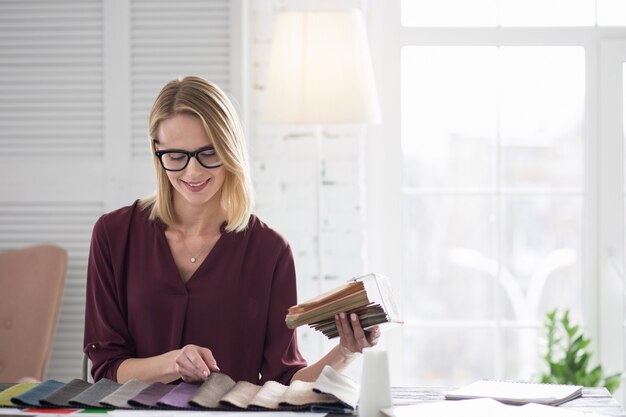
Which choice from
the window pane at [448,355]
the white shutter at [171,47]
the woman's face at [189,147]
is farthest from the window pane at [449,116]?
the woman's face at [189,147]

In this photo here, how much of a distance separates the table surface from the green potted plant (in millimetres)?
1425

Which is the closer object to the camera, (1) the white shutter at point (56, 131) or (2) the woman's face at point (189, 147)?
(2) the woman's face at point (189, 147)

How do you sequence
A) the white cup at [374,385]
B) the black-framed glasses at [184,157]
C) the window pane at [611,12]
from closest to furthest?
the white cup at [374,385], the black-framed glasses at [184,157], the window pane at [611,12]

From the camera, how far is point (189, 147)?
225cm

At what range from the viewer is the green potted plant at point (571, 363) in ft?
11.5

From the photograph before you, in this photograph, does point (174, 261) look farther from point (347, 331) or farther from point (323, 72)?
point (323, 72)

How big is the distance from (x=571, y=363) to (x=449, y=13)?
1477 mm

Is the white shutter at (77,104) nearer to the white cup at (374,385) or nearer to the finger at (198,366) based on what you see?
the finger at (198,366)

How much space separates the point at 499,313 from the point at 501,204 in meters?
0.45

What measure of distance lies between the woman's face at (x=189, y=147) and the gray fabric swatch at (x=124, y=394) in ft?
1.62

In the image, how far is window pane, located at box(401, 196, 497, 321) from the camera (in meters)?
3.84

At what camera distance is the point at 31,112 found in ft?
11.7

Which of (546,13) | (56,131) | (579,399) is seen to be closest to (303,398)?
(579,399)

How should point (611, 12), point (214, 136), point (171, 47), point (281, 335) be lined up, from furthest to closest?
point (611, 12) → point (171, 47) → point (281, 335) → point (214, 136)
